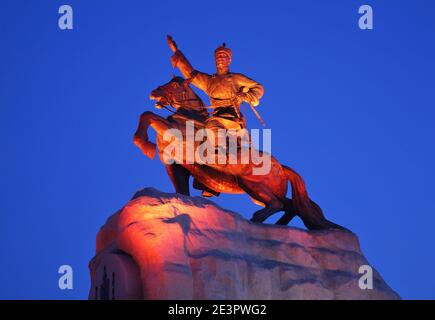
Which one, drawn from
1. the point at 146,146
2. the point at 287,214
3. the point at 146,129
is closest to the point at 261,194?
the point at 287,214

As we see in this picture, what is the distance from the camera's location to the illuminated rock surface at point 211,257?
415 inches

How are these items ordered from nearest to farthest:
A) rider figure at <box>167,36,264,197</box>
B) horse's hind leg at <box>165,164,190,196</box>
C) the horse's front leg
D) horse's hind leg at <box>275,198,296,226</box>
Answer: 1. the horse's front leg
2. horse's hind leg at <box>165,164,190,196</box>
3. horse's hind leg at <box>275,198,296,226</box>
4. rider figure at <box>167,36,264,197</box>

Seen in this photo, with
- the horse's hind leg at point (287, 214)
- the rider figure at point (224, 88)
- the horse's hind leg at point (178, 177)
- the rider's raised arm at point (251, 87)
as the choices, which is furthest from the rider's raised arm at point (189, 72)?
the horse's hind leg at point (287, 214)

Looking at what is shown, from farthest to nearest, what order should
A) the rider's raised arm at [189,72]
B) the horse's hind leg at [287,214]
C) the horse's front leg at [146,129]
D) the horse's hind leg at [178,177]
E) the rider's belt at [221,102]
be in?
the rider's raised arm at [189,72] → the rider's belt at [221,102] → the horse's hind leg at [287,214] → the horse's hind leg at [178,177] → the horse's front leg at [146,129]

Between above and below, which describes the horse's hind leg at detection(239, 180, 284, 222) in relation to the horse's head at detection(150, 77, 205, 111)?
below

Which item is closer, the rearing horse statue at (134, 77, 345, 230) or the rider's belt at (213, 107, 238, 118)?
the rearing horse statue at (134, 77, 345, 230)

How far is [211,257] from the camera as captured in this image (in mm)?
10742

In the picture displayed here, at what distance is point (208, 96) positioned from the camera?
13.5 meters

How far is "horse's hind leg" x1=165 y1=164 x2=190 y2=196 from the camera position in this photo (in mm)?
12766

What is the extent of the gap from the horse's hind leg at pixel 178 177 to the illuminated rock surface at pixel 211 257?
48.8 inches

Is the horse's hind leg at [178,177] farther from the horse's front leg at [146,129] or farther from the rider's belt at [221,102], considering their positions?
the rider's belt at [221,102]

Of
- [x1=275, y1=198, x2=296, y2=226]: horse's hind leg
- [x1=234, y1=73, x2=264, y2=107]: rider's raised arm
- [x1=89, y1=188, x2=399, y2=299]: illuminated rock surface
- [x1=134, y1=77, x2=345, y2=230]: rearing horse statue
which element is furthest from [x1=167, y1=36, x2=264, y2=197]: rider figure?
[x1=89, y1=188, x2=399, y2=299]: illuminated rock surface

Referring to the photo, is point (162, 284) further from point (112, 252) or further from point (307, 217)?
point (307, 217)

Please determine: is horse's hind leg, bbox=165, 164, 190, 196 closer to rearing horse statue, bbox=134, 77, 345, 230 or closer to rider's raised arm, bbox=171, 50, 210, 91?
rearing horse statue, bbox=134, 77, 345, 230
